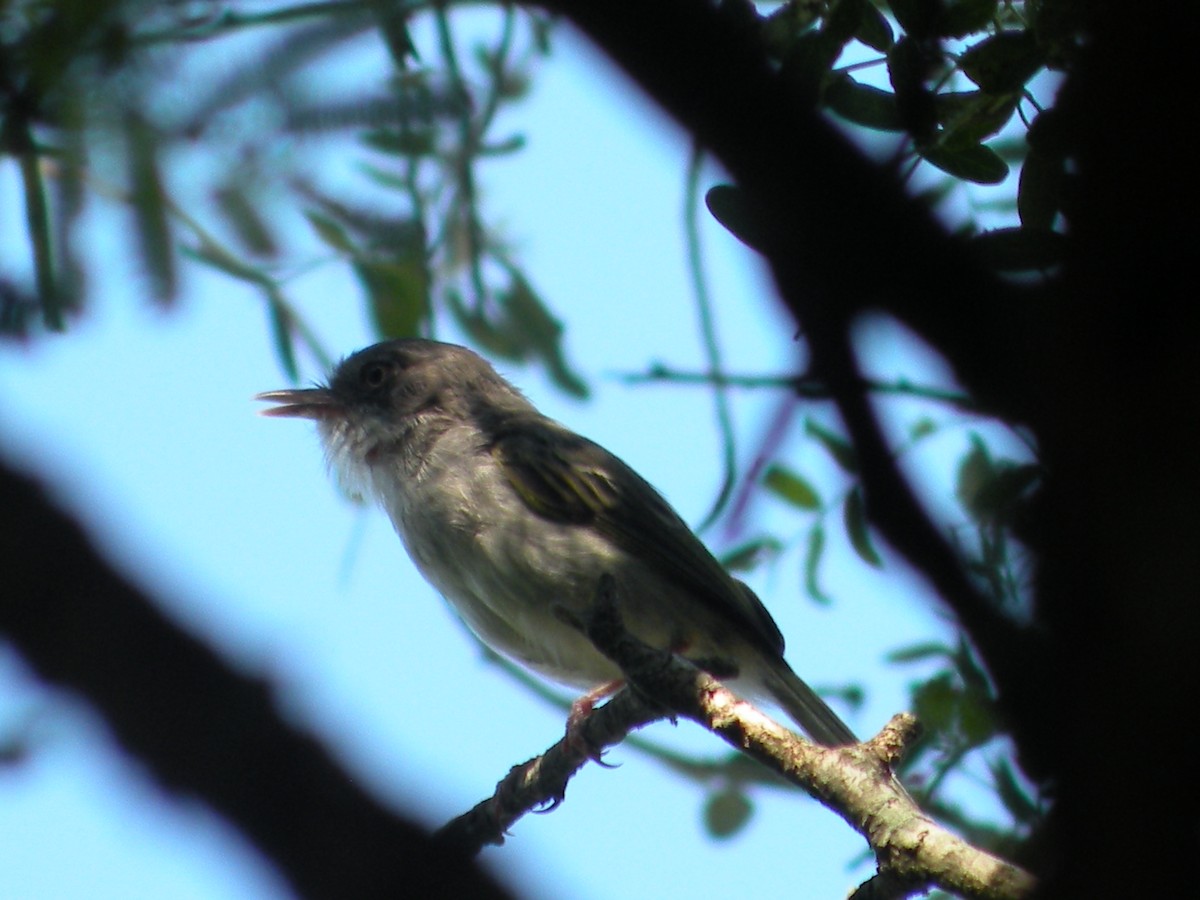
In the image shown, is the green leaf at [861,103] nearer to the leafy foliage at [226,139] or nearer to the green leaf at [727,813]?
the leafy foliage at [226,139]

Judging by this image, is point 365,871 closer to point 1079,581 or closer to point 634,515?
point 1079,581

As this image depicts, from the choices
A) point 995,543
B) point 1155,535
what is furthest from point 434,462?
point 1155,535

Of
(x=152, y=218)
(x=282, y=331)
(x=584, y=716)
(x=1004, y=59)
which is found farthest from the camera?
(x=282, y=331)

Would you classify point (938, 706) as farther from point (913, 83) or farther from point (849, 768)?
point (913, 83)

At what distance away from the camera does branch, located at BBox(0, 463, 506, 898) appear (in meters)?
0.85

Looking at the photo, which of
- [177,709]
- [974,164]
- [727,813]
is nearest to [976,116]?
[974,164]

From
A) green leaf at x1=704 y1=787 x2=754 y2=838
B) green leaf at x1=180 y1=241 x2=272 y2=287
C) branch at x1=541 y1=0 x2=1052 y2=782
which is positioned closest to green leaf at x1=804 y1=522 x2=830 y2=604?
green leaf at x1=704 y1=787 x2=754 y2=838

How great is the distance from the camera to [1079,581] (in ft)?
2.32

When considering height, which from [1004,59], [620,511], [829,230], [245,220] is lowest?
[829,230]

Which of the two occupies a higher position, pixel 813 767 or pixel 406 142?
pixel 406 142

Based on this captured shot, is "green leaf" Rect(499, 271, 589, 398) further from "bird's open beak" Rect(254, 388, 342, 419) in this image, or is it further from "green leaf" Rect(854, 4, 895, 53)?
"green leaf" Rect(854, 4, 895, 53)

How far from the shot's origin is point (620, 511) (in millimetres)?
5113

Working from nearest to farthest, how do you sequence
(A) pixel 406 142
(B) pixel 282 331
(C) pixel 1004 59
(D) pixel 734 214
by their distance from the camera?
1. (D) pixel 734 214
2. (C) pixel 1004 59
3. (A) pixel 406 142
4. (B) pixel 282 331

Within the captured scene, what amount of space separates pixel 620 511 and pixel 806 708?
1052 mm
